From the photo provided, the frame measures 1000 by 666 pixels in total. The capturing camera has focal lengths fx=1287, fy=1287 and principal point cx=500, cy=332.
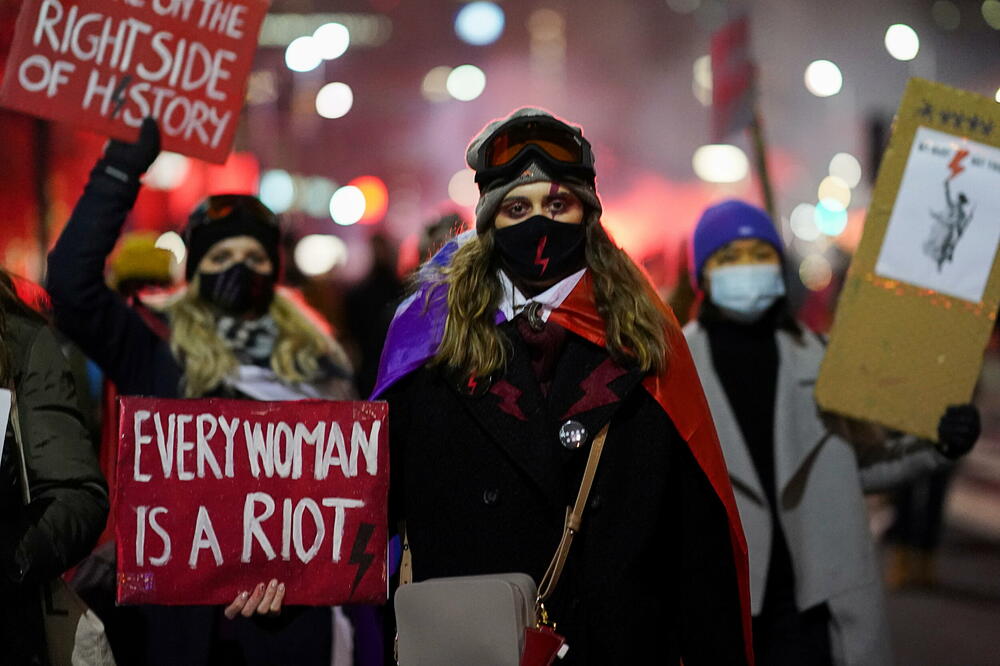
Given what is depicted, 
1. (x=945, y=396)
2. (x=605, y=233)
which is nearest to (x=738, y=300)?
(x=945, y=396)

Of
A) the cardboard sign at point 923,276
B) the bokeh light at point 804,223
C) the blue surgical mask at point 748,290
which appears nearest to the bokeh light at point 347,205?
the bokeh light at point 804,223

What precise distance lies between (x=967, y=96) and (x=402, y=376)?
8.39ft

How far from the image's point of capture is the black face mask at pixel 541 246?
132 inches

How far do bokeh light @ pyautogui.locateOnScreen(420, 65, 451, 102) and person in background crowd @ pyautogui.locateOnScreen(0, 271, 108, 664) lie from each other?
116ft

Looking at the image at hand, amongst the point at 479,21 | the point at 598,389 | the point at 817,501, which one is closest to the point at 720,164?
the point at 479,21

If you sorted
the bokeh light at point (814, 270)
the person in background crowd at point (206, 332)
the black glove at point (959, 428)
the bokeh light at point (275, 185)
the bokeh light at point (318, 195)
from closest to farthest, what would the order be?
1. the person in background crowd at point (206, 332)
2. the black glove at point (959, 428)
3. the bokeh light at point (814, 270)
4. the bokeh light at point (275, 185)
5. the bokeh light at point (318, 195)

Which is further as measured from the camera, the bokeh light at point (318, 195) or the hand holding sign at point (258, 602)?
the bokeh light at point (318, 195)

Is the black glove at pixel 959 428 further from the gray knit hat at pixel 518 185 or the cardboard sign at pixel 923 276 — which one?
the gray knit hat at pixel 518 185

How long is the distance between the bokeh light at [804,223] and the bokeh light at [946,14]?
17.8 meters

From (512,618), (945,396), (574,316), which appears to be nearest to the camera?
(512,618)

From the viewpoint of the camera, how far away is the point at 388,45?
36.6 metres

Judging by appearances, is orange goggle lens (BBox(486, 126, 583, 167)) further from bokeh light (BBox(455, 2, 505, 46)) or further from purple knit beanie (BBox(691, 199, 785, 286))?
bokeh light (BBox(455, 2, 505, 46))

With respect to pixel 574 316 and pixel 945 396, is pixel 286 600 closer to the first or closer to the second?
pixel 574 316

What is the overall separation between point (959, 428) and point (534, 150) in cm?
213
